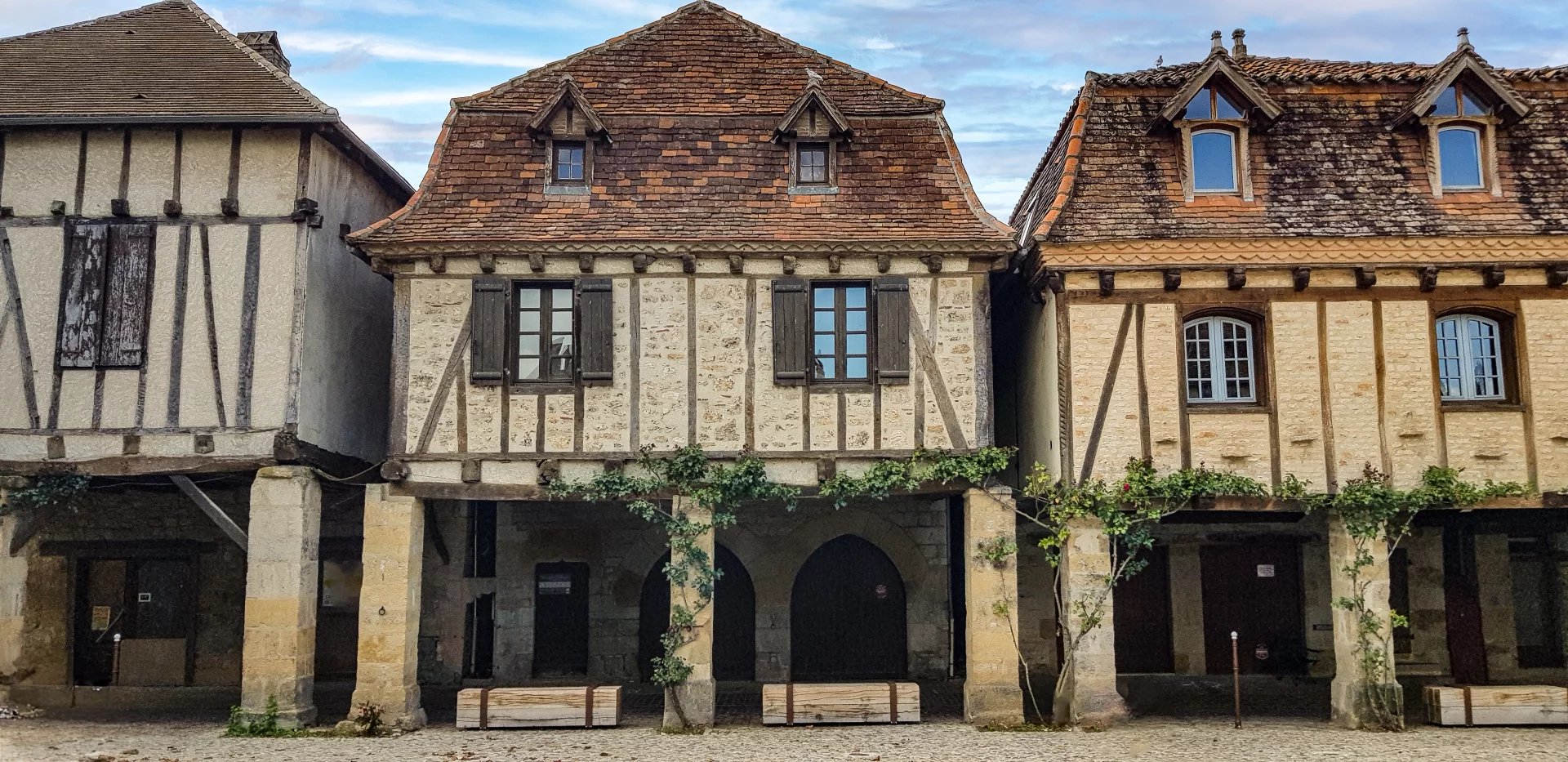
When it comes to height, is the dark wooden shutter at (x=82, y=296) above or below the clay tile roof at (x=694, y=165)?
below

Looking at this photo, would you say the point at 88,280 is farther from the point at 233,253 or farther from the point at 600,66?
the point at 600,66

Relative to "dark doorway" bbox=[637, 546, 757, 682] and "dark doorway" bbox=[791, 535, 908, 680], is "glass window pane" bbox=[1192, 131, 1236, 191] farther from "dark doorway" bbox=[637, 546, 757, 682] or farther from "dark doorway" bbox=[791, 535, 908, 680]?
"dark doorway" bbox=[637, 546, 757, 682]

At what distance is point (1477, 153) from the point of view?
13.9 m

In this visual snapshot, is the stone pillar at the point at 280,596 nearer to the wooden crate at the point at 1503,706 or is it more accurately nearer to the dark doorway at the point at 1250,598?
the dark doorway at the point at 1250,598

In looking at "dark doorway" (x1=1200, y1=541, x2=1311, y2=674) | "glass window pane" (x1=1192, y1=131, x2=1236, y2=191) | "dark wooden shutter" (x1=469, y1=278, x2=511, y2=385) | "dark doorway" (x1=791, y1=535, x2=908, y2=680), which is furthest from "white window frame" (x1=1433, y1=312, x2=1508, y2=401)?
"dark wooden shutter" (x1=469, y1=278, x2=511, y2=385)

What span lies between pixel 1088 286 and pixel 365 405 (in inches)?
345

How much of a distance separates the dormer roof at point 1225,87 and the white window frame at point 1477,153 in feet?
6.16

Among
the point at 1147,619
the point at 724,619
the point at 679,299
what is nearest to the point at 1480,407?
the point at 1147,619

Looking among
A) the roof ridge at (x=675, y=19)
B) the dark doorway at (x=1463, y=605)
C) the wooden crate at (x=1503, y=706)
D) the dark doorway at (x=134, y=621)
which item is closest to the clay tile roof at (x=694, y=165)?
the roof ridge at (x=675, y=19)

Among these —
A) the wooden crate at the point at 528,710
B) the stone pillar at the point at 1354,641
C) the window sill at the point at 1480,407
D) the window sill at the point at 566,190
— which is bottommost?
the wooden crate at the point at 528,710

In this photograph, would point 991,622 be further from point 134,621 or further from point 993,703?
point 134,621

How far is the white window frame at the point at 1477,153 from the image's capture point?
540 inches

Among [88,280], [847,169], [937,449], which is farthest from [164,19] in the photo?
[937,449]

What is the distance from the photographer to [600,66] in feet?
48.4
